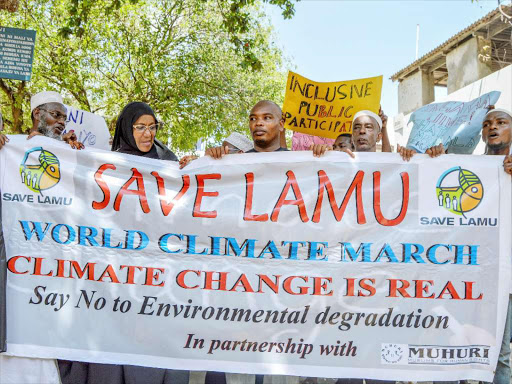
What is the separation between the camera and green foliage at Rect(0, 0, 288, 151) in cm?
1074

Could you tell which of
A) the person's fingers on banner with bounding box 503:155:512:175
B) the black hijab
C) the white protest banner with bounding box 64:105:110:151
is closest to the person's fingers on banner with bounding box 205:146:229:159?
the black hijab

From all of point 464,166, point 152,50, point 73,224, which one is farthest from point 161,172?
point 152,50

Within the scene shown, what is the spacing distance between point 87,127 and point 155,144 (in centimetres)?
241

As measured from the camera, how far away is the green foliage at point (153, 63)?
10.7 meters

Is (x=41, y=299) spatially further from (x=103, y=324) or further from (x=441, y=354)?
(x=441, y=354)

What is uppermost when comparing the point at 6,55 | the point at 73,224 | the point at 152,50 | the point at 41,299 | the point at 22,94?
the point at 152,50

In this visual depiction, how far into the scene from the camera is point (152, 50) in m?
10.9

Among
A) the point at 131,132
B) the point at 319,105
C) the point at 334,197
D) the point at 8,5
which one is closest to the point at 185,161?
the point at 131,132

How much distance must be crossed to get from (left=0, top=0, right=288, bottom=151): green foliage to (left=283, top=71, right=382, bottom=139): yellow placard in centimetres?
569

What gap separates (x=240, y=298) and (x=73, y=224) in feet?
3.80

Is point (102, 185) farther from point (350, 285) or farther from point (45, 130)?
point (350, 285)

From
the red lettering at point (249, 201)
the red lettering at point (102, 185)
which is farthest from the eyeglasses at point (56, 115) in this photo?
the red lettering at point (249, 201)

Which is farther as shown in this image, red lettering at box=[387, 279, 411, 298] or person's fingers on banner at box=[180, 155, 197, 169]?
person's fingers on banner at box=[180, 155, 197, 169]

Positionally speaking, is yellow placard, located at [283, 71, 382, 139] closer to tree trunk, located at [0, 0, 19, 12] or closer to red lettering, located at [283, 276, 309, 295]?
red lettering, located at [283, 276, 309, 295]
